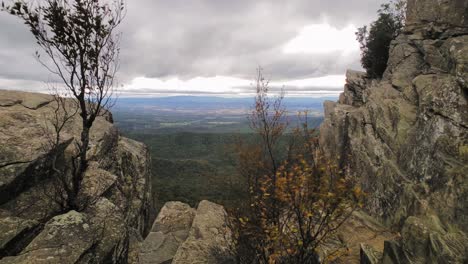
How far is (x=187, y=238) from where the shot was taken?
22812 millimetres

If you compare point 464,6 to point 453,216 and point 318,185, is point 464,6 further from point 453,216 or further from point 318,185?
point 318,185

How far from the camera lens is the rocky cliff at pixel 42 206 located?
10969mm

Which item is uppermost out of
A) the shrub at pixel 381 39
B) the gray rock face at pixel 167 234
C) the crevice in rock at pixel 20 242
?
the shrub at pixel 381 39

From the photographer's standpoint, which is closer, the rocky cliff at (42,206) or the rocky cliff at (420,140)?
the rocky cliff at (42,206)

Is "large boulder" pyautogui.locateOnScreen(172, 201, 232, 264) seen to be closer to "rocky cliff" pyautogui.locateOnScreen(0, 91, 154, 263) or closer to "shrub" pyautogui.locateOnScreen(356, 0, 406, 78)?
"rocky cliff" pyautogui.locateOnScreen(0, 91, 154, 263)

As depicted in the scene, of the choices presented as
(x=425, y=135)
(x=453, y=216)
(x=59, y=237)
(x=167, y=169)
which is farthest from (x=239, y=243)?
(x=167, y=169)

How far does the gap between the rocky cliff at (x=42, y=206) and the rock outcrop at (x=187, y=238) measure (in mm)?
3880

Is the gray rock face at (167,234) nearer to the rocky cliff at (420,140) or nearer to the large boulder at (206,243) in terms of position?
the large boulder at (206,243)

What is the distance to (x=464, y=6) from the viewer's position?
25.1 meters

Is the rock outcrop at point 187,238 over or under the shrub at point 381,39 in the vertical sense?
under

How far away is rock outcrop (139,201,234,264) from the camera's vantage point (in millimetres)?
20453

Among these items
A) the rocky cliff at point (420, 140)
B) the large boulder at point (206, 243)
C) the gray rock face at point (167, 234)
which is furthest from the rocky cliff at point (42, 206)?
the rocky cliff at point (420, 140)

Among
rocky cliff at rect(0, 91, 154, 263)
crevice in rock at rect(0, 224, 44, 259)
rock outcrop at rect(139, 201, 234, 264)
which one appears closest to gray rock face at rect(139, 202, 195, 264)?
rock outcrop at rect(139, 201, 234, 264)

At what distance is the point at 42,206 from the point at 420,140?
2693cm
